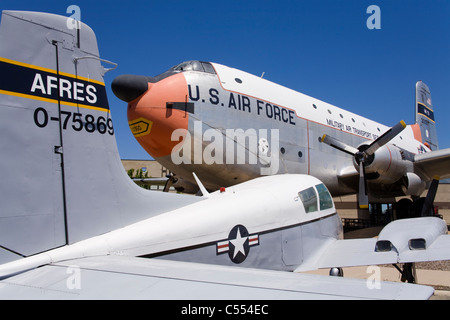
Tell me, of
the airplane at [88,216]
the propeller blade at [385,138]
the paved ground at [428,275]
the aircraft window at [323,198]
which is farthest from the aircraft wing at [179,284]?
the propeller blade at [385,138]

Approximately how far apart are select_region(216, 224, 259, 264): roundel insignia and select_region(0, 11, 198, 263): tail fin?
1.21m

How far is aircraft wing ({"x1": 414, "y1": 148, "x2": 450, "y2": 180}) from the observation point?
49.8ft

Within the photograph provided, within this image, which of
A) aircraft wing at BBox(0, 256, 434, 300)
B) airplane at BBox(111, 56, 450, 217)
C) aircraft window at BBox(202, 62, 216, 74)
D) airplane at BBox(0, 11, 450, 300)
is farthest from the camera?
aircraft window at BBox(202, 62, 216, 74)

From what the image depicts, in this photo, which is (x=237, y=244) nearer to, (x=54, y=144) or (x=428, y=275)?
(x=54, y=144)

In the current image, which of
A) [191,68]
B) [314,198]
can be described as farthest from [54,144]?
[191,68]

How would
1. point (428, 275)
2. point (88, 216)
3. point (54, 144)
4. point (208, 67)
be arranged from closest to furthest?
point (54, 144) < point (88, 216) < point (428, 275) < point (208, 67)

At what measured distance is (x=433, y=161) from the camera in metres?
15.4

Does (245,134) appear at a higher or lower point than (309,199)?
higher

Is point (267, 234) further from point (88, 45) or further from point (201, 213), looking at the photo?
point (88, 45)

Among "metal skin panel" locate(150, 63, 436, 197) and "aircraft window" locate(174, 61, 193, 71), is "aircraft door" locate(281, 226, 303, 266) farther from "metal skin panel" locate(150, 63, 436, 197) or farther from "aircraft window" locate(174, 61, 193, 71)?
"aircraft window" locate(174, 61, 193, 71)

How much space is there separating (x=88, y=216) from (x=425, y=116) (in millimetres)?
29172

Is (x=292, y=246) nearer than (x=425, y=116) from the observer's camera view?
Yes

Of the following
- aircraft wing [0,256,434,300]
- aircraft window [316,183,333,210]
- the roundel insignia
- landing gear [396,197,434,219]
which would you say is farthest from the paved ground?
landing gear [396,197,434,219]

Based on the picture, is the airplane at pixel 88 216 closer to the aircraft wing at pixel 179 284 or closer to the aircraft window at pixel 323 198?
the aircraft wing at pixel 179 284
